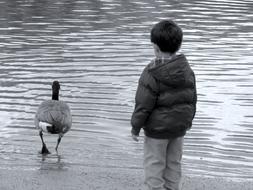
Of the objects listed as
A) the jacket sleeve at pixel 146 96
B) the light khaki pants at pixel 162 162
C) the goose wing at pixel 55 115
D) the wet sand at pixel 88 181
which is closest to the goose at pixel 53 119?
the goose wing at pixel 55 115

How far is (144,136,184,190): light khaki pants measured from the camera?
18.2 ft

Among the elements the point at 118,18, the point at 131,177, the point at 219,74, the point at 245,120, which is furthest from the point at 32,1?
the point at 131,177

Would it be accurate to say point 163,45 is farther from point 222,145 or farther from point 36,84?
point 36,84

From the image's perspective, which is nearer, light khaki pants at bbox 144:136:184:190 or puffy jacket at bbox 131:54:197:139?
puffy jacket at bbox 131:54:197:139

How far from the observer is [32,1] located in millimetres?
28047

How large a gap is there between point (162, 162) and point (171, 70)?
0.86 meters

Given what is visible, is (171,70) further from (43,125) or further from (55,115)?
(43,125)

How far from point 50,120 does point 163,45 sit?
3400 millimetres

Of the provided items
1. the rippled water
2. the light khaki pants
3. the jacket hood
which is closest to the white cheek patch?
the rippled water

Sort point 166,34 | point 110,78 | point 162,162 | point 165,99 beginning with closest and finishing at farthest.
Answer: point 166,34 → point 165,99 → point 162,162 → point 110,78

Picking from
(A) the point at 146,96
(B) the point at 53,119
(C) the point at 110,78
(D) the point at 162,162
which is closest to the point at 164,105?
(A) the point at 146,96

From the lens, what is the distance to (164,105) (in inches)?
214

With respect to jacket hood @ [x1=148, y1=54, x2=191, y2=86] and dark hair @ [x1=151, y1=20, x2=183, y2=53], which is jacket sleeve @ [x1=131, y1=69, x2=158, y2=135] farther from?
dark hair @ [x1=151, y1=20, x2=183, y2=53]

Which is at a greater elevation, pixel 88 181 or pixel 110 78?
pixel 88 181
